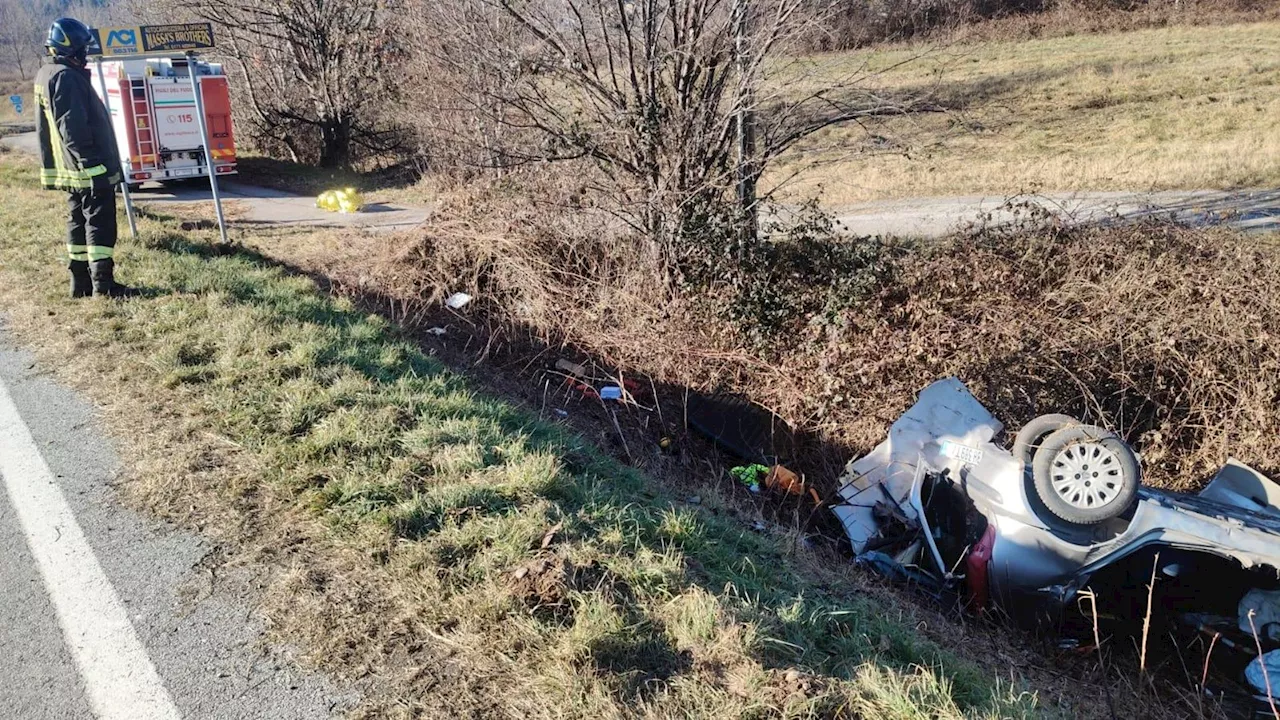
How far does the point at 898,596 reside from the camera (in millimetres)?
4527

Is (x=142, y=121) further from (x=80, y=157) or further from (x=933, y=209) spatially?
(x=933, y=209)

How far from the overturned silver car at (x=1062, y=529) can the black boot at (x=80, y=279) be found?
21.4 ft

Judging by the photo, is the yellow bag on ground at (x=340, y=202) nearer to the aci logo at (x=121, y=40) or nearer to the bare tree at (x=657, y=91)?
the aci logo at (x=121, y=40)

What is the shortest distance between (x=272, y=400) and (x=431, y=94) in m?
6.84

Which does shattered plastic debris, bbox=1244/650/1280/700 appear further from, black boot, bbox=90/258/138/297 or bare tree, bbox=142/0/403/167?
bare tree, bbox=142/0/403/167

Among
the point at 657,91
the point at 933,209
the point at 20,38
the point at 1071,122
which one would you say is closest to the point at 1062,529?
the point at 657,91

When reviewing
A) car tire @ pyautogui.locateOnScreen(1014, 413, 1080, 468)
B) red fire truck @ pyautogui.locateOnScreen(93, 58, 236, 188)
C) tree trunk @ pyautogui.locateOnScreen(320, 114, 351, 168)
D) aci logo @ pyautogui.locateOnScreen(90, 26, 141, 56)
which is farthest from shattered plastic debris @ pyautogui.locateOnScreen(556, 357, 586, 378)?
tree trunk @ pyautogui.locateOnScreen(320, 114, 351, 168)

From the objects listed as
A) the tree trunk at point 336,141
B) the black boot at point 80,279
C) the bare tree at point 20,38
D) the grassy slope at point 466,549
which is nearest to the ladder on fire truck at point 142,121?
the tree trunk at point 336,141

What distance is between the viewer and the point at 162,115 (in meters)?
16.4

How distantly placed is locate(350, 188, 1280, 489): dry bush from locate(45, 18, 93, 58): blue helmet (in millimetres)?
3558

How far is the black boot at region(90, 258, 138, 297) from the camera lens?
6.71 meters

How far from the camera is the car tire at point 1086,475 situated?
14.8ft

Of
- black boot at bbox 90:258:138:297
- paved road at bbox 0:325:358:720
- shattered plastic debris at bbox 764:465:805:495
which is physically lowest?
shattered plastic debris at bbox 764:465:805:495

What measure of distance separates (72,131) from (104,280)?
1.27m
